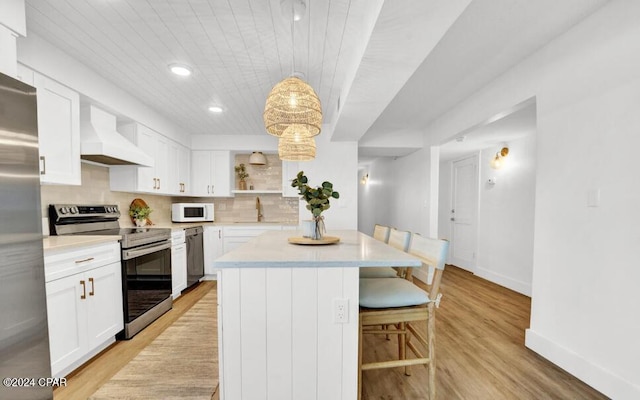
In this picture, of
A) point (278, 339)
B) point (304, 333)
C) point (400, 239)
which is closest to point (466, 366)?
point (400, 239)

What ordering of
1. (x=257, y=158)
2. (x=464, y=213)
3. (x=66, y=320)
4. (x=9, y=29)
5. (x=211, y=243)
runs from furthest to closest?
(x=464, y=213)
(x=257, y=158)
(x=211, y=243)
(x=66, y=320)
(x=9, y=29)

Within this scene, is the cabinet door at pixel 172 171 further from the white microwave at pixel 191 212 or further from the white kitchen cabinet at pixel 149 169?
the white microwave at pixel 191 212

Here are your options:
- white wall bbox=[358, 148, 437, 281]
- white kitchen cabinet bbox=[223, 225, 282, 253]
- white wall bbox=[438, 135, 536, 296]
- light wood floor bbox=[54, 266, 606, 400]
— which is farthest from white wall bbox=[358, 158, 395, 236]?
light wood floor bbox=[54, 266, 606, 400]

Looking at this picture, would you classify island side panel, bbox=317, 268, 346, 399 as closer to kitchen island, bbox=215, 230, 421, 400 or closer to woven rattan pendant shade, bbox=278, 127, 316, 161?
kitchen island, bbox=215, 230, 421, 400

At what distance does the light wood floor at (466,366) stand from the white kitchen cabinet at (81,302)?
0.17m

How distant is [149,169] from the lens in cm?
325

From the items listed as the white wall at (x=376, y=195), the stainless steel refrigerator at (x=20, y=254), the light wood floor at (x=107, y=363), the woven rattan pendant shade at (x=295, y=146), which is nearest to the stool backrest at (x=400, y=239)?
the woven rattan pendant shade at (x=295, y=146)

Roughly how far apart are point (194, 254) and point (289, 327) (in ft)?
9.71

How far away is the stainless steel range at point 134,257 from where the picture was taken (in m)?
2.31

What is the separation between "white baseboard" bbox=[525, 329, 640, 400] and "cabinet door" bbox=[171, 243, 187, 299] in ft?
12.4

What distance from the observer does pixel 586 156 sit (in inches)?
67.7

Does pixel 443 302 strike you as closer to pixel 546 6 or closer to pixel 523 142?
pixel 523 142

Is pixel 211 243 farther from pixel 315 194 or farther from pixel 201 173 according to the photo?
pixel 315 194

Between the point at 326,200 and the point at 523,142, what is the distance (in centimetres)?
357
